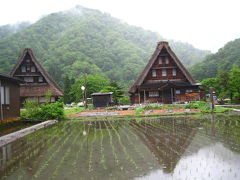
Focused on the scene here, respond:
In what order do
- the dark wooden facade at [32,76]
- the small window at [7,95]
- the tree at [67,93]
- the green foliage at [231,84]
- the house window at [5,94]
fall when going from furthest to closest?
the tree at [67,93], the dark wooden facade at [32,76], the green foliage at [231,84], the small window at [7,95], the house window at [5,94]

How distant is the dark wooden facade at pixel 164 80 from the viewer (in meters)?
24.8

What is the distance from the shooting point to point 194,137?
6.84 metres

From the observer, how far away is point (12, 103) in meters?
13.9

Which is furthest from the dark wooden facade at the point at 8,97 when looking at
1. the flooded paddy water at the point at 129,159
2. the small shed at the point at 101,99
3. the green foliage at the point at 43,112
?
the small shed at the point at 101,99

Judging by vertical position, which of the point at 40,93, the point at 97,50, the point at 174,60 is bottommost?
the point at 40,93

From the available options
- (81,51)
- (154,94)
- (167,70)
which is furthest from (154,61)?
(81,51)

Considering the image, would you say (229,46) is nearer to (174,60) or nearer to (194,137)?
(174,60)

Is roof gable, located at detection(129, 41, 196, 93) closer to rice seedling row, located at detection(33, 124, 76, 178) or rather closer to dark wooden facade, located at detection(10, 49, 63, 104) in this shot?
dark wooden facade, located at detection(10, 49, 63, 104)

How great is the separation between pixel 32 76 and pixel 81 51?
39362mm

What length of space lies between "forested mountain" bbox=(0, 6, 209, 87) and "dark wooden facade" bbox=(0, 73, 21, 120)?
113ft

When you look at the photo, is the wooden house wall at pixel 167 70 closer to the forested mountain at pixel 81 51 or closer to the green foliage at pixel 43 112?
the green foliage at pixel 43 112

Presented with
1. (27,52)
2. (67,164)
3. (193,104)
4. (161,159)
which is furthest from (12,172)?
(27,52)

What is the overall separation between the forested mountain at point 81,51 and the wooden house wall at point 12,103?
34.4 m

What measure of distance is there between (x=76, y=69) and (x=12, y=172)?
2208 inches
